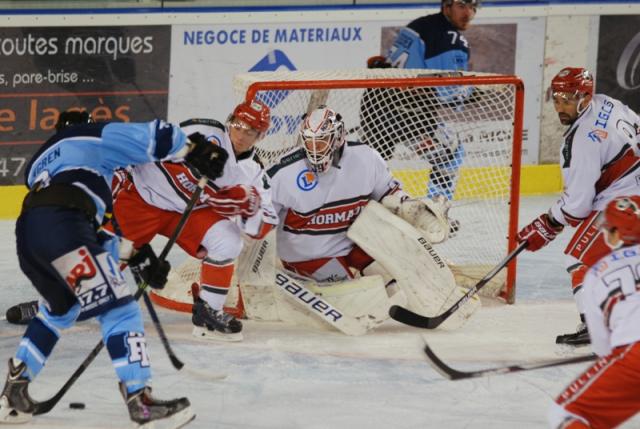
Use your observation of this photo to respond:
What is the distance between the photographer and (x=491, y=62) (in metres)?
7.55

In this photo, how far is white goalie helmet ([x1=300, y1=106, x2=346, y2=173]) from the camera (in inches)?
194

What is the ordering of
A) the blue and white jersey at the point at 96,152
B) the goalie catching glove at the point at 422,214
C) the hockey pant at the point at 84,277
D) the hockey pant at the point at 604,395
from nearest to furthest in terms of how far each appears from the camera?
the hockey pant at the point at 604,395
the hockey pant at the point at 84,277
the blue and white jersey at the point at 96,152
the goalie catching glove at the point at 422,214

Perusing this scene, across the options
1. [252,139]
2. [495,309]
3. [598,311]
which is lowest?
[495,309]

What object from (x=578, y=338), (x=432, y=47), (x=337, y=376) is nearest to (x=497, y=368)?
(x=337, y=376)

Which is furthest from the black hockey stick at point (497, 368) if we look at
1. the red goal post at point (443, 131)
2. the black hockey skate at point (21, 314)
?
the black hockey skate at point (21, 314)

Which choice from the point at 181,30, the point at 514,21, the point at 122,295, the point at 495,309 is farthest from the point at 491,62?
the point at 122,295

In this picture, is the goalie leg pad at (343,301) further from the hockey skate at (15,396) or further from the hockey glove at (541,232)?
the hockey skate at (15,396)

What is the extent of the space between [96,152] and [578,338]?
1944mm

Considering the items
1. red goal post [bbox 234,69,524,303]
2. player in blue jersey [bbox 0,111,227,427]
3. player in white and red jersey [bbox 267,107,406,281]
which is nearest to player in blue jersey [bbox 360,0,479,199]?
red goal post [bbox 234,69,524,303]

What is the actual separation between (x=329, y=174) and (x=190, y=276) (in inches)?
29.4

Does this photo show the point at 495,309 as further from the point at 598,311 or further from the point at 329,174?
the point at 598,311

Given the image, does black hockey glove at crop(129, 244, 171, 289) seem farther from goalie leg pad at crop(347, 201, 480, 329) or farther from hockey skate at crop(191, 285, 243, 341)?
goalie leg pad at crop(347, 201, 480, 329)

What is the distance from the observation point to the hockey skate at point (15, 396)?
12.8ft

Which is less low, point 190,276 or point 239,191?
point 239,191
